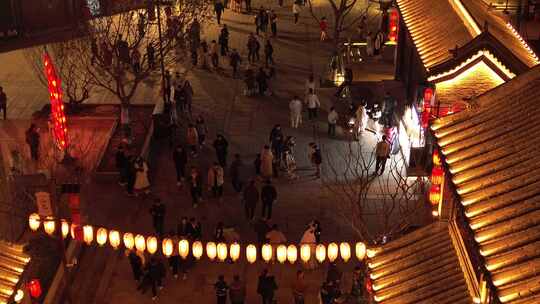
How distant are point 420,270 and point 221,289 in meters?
6.92

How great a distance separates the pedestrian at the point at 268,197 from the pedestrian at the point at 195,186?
2.16 m

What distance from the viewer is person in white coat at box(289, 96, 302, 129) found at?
107 ft

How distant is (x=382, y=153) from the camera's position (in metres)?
28.8

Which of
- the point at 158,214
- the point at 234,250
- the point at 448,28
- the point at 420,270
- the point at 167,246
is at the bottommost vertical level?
the point at 420,270

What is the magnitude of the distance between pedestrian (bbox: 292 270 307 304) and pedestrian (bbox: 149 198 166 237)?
4.97m

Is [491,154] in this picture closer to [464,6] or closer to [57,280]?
[57,280]

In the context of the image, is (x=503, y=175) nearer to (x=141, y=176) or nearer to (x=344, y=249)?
(x=344, y=249)

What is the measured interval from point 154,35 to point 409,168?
18.1 metres

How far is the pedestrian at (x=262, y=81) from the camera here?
36.0m

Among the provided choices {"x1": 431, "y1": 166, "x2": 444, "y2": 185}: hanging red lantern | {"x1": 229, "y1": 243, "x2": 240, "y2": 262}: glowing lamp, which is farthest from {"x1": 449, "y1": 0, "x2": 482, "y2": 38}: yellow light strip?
{"x1": 229, "y1": 243, "x2": 240, "y2": 262}: glowing lamp

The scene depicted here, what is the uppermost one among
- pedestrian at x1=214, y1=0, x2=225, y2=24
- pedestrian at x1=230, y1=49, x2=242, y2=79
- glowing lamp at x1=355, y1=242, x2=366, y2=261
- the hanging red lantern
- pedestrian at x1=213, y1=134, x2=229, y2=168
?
pedestrian at x1=214, y1=0, x2=225, y2=24

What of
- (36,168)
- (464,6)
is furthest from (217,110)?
(464,6)

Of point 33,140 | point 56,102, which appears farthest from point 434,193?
point 33,140

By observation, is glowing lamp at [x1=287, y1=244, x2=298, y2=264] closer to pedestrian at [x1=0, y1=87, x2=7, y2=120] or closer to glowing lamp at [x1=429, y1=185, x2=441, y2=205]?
glowing lamp at [x1=429, y1=185, x2=441, y2=205]
